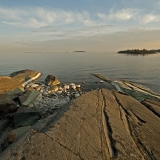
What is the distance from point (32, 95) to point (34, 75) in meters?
15.9

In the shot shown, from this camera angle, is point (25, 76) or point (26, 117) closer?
point (26, 117)

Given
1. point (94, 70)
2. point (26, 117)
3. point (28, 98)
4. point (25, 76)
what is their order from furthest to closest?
1. point (94, 70)
2. point (25, 76)
3. point (28, 98)
4. point (26, 117)

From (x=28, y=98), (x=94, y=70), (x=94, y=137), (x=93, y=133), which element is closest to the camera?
(x=94, y=137)

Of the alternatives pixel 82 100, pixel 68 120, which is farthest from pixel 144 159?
pixel 82 100

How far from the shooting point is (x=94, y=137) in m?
4.99

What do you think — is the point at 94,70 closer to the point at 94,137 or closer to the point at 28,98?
the point at 28,98

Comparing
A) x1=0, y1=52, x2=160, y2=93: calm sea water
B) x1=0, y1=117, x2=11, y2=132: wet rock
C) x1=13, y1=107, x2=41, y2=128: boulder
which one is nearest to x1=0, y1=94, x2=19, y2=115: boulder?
x1=0, y1=117, x2=11, y2=132: wet rock

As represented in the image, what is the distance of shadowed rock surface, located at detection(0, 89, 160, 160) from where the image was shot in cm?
421

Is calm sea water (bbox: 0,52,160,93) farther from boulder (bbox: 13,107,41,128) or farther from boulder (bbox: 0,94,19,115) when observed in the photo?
boulder (bbox: 13,107,41,128)

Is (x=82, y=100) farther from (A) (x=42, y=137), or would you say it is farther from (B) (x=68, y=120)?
(A) (x=42, y=137)

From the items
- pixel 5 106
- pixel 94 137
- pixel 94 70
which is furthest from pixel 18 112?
pixel 94 70

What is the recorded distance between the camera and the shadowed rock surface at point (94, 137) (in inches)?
166

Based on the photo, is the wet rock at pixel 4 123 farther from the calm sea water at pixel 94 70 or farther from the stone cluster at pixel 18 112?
the calm sea water at pixel 94 70

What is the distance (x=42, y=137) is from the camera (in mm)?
4617
